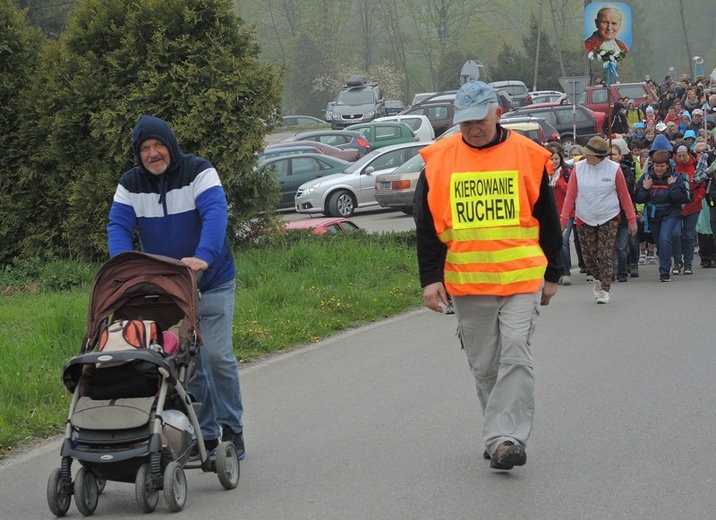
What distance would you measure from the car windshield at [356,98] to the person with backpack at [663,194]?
132 feet

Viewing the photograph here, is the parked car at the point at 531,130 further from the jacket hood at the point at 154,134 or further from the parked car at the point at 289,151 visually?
the jacket hood at the point at 154,134

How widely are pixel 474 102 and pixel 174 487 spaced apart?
2428 millimetres

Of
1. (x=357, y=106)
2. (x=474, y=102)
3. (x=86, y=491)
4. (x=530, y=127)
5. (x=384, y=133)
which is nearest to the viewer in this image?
(x=86, y=491)

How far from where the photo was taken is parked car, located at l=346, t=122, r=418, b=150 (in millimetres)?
38938

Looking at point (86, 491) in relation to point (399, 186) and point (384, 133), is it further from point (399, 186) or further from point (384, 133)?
point (384, 133)

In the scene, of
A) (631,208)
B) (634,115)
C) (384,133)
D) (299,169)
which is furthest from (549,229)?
(384,133)

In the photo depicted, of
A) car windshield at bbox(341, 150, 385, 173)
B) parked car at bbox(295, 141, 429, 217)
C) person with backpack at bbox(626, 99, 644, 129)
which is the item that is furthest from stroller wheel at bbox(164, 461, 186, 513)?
person with backpack at bbox(626, 99, 644, 129)

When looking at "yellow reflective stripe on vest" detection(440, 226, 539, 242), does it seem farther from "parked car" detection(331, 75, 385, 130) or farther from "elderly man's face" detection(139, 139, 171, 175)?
"parked car" detection(331, 75, 385, 130)

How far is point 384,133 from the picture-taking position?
129 feet

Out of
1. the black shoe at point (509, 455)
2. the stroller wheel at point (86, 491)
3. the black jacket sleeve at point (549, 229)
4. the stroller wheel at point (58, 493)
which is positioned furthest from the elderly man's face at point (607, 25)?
the stroller wheel at point (58, 493)

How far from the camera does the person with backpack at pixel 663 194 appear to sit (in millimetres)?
15836

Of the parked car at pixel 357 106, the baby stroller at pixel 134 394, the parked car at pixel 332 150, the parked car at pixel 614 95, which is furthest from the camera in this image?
the parked car at pixel 357 106

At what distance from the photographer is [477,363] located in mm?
6453

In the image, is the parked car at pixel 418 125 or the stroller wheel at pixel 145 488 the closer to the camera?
the stroller wheel at pixel 145 488
